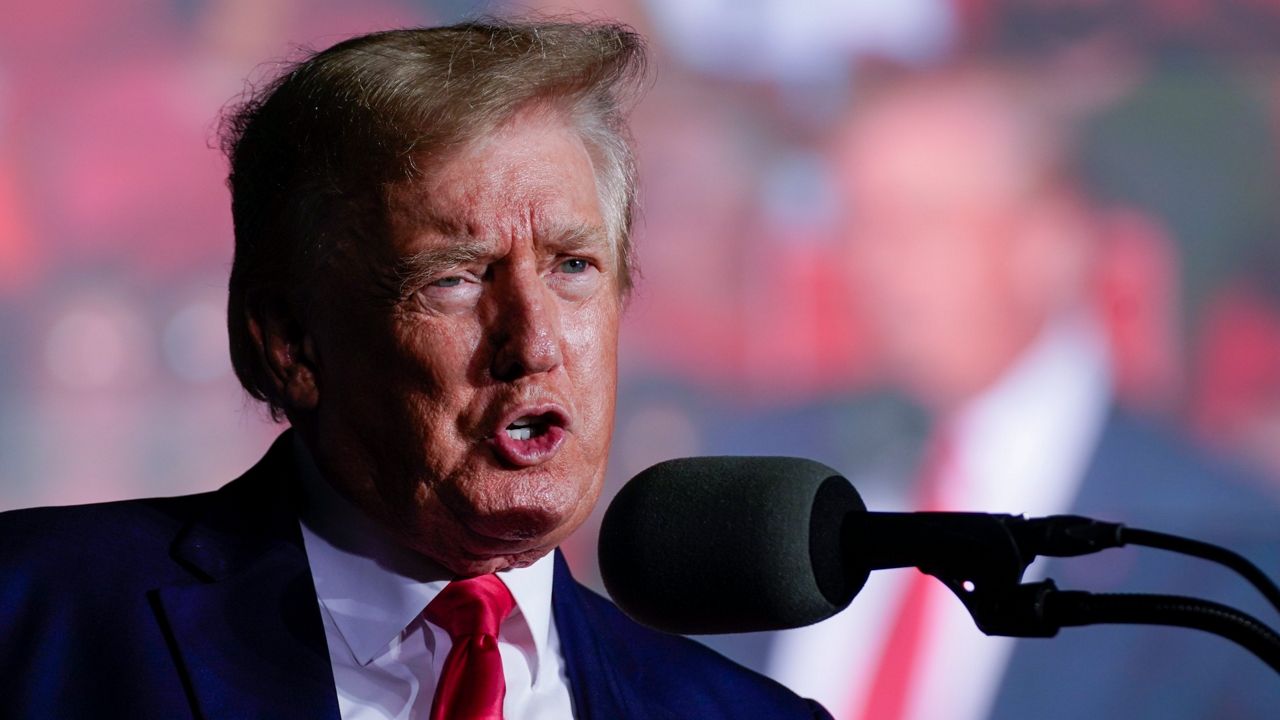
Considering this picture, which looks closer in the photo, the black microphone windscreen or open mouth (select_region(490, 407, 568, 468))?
the black microphone windscreen

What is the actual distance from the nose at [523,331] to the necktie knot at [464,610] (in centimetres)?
29

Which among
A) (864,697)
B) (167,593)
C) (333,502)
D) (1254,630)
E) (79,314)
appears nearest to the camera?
(1254,630)

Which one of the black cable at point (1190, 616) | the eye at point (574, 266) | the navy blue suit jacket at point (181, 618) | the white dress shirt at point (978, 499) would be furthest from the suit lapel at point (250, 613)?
the white dress shirt at point (978, 499)

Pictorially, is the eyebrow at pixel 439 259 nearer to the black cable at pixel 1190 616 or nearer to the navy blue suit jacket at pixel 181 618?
the navy blue suit jacket at pixel 181 618

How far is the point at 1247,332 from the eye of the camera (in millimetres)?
2920

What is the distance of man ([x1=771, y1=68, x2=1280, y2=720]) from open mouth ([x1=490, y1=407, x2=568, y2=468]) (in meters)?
1.20

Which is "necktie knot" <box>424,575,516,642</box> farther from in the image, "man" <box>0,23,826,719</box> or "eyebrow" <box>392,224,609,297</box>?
"eyebrow" <box>392,224,609,297</box>

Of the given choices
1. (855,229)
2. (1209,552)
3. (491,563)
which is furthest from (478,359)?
(855,229)

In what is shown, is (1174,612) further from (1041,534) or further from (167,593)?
(167,593)

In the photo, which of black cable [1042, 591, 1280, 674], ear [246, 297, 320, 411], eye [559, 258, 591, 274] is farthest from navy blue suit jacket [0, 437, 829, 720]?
black cable [1042, 591, 1280, 674]

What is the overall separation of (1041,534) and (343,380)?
939mm

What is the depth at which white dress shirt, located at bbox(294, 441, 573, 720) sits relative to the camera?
1809mm

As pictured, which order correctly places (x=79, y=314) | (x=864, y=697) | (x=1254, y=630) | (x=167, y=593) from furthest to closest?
1. (x=864, y=697)
2. (x=79, y=314)
3. (x=167, y=593)
4. (x=1254, y=630)

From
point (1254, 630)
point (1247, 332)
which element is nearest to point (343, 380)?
point (1254, 630)
